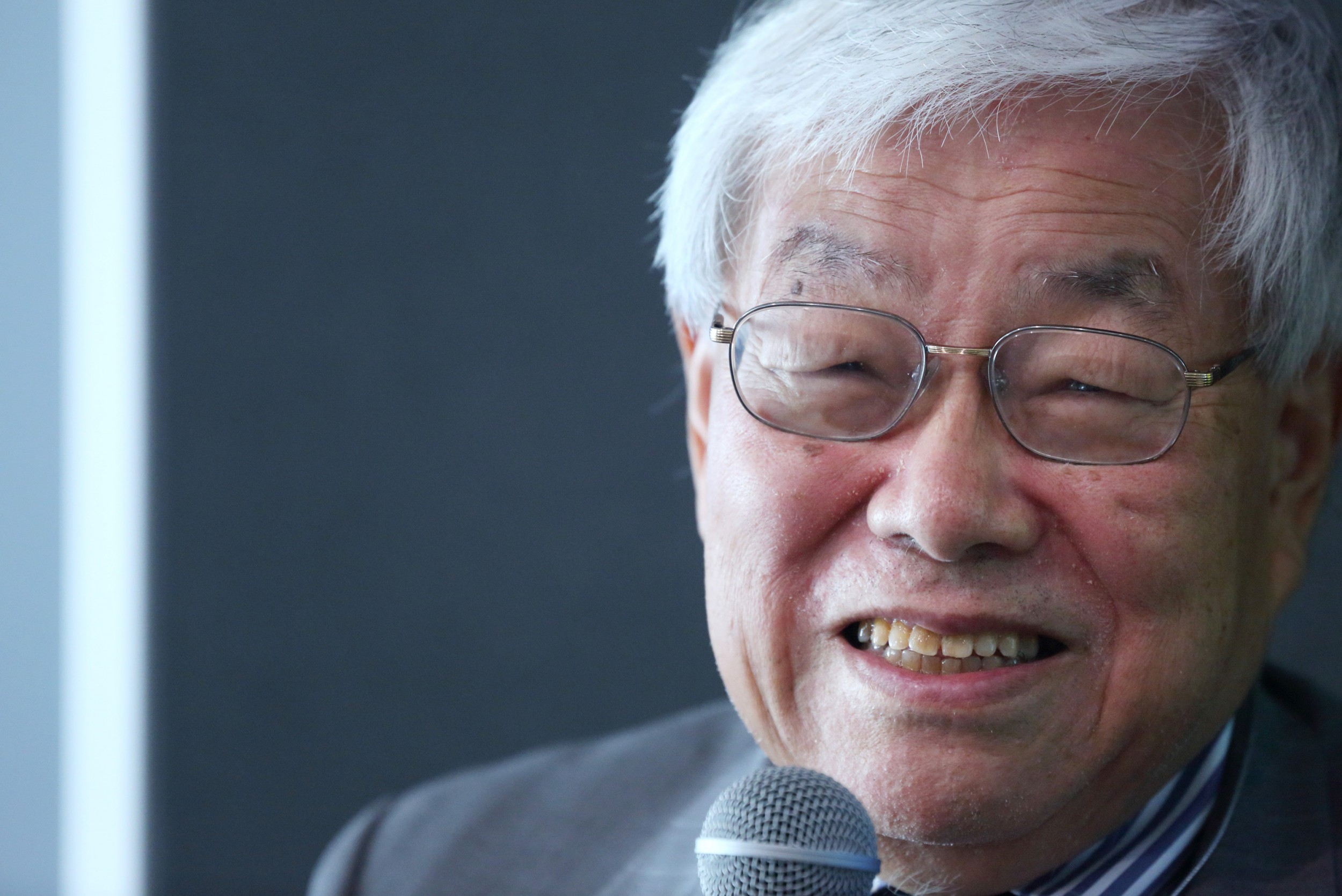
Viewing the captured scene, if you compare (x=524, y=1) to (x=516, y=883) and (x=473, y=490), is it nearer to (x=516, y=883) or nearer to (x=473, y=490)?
(x=473, y=490)

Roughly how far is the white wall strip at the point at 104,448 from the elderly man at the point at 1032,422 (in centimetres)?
127

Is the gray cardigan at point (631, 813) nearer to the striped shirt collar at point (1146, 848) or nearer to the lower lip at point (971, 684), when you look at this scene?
the striped shirt collar at point (1146, 848)

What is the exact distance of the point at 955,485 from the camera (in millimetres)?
1146

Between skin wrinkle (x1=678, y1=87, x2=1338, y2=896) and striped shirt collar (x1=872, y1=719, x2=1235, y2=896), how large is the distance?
5 cm

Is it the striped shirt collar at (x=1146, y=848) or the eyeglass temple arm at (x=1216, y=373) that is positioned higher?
the eyeglass temple arm at (x=1216, y=373)

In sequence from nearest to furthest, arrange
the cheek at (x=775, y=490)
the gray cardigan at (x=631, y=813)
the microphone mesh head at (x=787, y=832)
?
the microphone mesh head at (x=787, y=832) < the cheek at (x=775, y=490) < the gray cardigan at (x=631, y=813)

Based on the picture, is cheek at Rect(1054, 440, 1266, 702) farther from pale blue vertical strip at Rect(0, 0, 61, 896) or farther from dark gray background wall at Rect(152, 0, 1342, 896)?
pale blue vertical strip at Rect(0, 0, 61, 896)

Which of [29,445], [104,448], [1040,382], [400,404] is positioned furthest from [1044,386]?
[29,445]

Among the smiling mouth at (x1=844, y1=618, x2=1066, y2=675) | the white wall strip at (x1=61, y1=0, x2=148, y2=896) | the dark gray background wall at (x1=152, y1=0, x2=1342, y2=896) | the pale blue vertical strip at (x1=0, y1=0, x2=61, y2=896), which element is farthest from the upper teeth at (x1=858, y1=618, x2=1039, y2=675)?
the pale blue vertical strip at (x1=0, y1=0, x2=61, y2=896)

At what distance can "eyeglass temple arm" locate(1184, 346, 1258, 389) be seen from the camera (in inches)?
47.7

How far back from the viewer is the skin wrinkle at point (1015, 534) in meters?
1.18

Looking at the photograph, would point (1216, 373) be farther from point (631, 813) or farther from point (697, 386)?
point (631, 813)

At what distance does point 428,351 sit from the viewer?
2.13 meters

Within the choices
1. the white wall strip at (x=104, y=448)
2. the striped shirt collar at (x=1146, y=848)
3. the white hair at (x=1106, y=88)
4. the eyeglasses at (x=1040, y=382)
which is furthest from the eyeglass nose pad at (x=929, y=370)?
the white wall strip at (x=104, y=448)
